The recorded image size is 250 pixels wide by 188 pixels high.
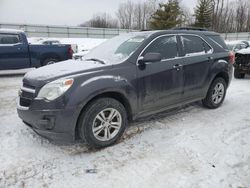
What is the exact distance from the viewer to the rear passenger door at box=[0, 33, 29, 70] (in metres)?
9.77

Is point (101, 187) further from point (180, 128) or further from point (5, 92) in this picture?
point (5, 92)

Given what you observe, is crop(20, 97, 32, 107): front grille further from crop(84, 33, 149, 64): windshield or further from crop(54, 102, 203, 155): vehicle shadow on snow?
crop(84, 33, 149, 64): windshield

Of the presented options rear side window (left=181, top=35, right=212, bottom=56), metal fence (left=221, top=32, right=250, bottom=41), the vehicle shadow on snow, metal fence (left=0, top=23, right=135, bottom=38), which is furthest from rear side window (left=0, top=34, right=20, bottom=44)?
metal fence (left=221, top=32, right=250, bottom=41)

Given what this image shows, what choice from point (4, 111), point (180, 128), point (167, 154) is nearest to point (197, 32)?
point (180, 128)

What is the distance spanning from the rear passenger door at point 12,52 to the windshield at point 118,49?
21.3 ft

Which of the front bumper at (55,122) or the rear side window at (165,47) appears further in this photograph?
the rear side window at (165,47)

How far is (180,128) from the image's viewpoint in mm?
4375

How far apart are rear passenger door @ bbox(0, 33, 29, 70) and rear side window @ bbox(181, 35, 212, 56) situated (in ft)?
25.0

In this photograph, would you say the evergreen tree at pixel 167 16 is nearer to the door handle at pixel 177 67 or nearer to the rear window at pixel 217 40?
the rear window at pixel 217 40

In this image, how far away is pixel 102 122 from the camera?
140 inches

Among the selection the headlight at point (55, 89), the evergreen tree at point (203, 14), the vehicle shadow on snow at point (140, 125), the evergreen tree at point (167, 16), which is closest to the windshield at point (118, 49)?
the headlight at point (55, 89)

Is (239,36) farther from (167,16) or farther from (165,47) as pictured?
(165,47)

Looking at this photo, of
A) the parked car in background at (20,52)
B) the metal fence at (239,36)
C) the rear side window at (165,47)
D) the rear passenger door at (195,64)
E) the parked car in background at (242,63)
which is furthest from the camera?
the metal fence at (239,36)

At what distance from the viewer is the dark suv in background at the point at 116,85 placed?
3.25 meters
